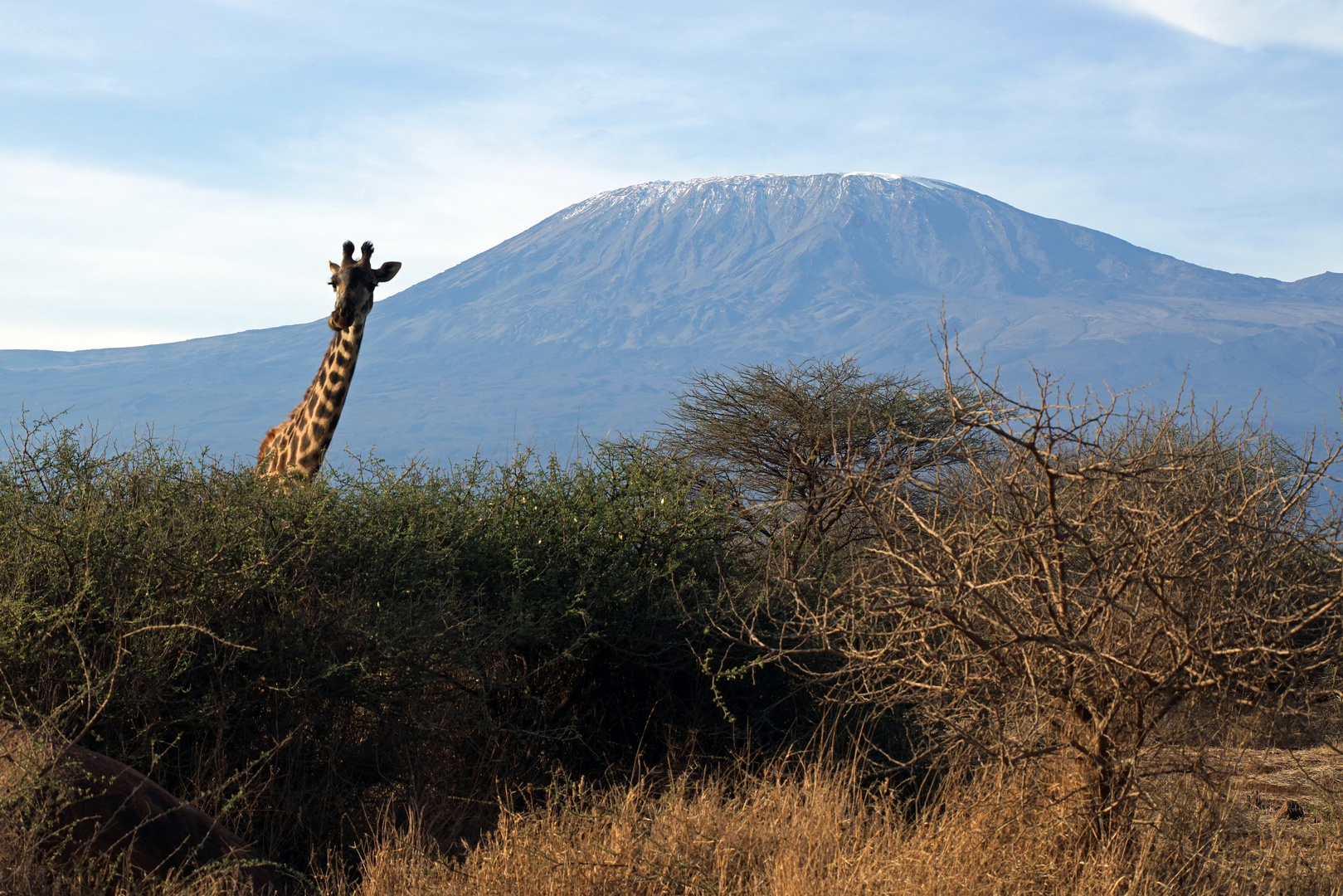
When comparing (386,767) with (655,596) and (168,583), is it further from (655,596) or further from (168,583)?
(655,596)

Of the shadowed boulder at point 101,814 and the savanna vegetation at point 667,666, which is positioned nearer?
the shadowed boulder at point 101,814

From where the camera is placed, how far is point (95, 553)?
483cm

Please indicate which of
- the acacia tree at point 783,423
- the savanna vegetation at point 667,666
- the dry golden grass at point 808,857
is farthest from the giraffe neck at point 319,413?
the dry golden grass at point 808,857

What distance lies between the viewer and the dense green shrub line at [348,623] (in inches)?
183

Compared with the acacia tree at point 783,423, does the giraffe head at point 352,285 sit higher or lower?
higher

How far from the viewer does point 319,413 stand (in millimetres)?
8578

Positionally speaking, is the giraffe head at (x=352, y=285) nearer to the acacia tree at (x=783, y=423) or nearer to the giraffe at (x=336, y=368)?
the giraffe at (x=336, y=368)

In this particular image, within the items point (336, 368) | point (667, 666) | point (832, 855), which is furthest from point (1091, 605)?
point (336, 368)

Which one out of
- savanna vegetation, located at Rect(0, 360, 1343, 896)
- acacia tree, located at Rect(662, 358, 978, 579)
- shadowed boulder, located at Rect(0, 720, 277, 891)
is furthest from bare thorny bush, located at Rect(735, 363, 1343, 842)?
acacia tree, located at Rect(662, 358, 978, 579)

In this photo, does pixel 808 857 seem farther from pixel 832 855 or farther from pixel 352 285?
pixel 352 285

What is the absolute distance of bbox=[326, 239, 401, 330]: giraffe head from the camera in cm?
862

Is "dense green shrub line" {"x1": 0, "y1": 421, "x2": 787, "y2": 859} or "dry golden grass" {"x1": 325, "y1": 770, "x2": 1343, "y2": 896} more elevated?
"dense green shrub line" {"x1": 0, "y1": 421, "x2": 787, "y2": 859}

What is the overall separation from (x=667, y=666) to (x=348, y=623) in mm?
1832

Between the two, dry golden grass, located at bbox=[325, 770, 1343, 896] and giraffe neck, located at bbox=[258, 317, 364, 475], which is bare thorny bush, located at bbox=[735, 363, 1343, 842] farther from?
giraffe neck, located at bbox=[258, 317, 364, 475]
